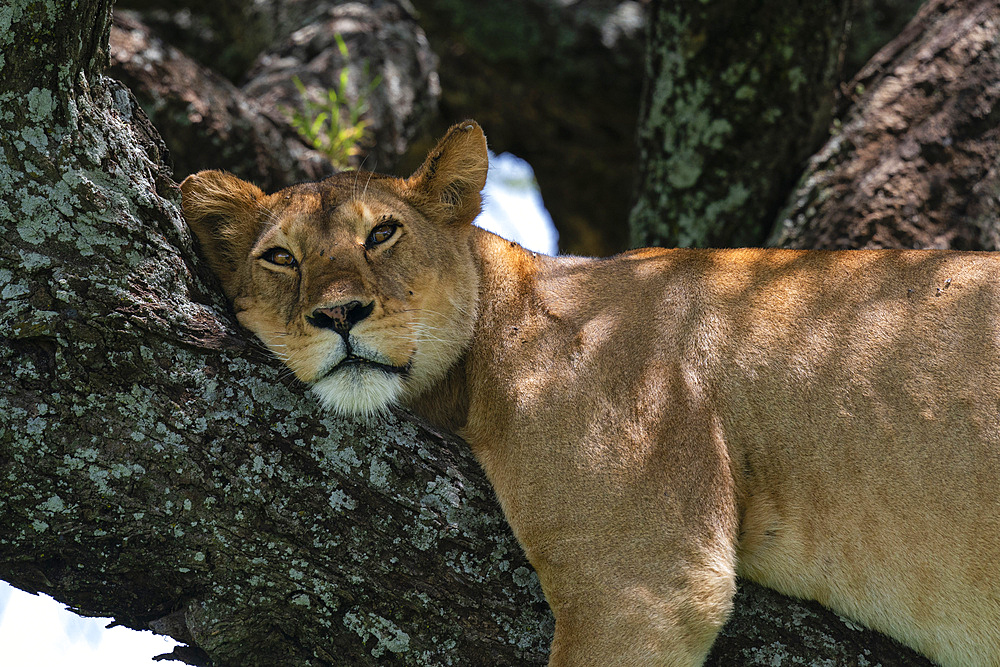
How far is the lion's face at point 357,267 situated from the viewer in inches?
138

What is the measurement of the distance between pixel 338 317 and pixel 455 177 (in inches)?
46.4

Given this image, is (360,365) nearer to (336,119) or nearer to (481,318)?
Answer: (481,318)

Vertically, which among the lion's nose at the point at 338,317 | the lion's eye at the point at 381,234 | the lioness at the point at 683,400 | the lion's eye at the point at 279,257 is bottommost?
the lioness at the point at 683,400

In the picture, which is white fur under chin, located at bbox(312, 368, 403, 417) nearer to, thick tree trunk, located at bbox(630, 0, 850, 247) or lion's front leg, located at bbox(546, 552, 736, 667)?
lion's front leg, located at bbox(546, 552, 736, 667)

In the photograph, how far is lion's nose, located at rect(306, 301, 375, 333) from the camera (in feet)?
11.4

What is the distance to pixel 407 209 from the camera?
4223 mm

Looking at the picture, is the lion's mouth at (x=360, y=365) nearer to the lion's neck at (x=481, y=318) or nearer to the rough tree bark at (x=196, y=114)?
the lion's neck at (x=481, y=318)

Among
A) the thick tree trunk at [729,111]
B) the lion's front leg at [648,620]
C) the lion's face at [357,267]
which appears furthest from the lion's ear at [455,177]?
the thick tree trunk at [729,111]

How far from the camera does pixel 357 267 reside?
3.74 metres

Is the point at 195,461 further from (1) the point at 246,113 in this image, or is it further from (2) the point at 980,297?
(1) the point at 246,113

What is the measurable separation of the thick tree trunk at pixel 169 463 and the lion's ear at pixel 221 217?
52cm

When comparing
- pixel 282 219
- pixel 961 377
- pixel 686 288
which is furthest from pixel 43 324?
pixel 961 377

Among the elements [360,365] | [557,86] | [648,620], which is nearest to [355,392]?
[360,365]

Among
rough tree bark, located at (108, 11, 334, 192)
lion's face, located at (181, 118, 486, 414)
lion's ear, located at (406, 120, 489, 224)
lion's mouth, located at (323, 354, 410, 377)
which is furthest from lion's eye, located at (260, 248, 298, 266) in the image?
rough tree bark, located at (108, 11, 334, 192)
